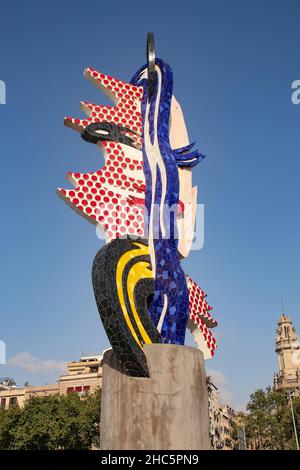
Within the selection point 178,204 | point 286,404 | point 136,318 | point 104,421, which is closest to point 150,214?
point 178,204

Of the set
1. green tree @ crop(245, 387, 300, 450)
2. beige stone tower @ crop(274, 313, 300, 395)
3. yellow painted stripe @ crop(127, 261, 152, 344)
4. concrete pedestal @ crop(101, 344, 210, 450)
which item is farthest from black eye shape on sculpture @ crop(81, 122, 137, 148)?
beige stone tower @ crop(274, 313, 300, 395)

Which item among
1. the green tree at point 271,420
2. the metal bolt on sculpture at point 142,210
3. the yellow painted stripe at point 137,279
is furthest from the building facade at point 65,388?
the yellow painted stripe at point 137,279

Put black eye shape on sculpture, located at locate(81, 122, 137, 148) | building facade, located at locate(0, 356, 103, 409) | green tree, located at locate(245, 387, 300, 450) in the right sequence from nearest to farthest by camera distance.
A: black eye shape on sculpture, located at locate(81, 122, 137, 148) → green tree, located at locate(245, 387, 300, 450) → building facade, located at locate(0, 356, 103, 409)

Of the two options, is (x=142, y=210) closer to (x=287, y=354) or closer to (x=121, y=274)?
(x=121, y=274)

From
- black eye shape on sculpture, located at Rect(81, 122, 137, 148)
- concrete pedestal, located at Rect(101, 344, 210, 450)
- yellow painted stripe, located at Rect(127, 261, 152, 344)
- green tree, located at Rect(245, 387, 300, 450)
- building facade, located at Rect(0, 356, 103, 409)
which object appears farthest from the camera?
building facade, located at Rect(0, 356, 103, 409)

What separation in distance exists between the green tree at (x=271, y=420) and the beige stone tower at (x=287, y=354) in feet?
111

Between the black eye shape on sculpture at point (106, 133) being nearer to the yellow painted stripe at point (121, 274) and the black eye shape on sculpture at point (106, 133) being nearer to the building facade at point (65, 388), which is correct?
the yellow painted stripe at point (121, 274)

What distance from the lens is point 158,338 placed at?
41.4 feet

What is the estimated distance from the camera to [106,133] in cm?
1602

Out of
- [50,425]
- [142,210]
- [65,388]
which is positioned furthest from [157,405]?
[65,388]

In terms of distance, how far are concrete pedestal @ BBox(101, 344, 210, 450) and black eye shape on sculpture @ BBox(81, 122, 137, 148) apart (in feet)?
22.3

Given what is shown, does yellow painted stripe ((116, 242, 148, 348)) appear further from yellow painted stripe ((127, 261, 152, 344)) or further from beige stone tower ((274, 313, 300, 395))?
beige stone tower ((274, 313, 300, 395))

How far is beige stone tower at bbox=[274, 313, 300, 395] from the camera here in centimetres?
8149
